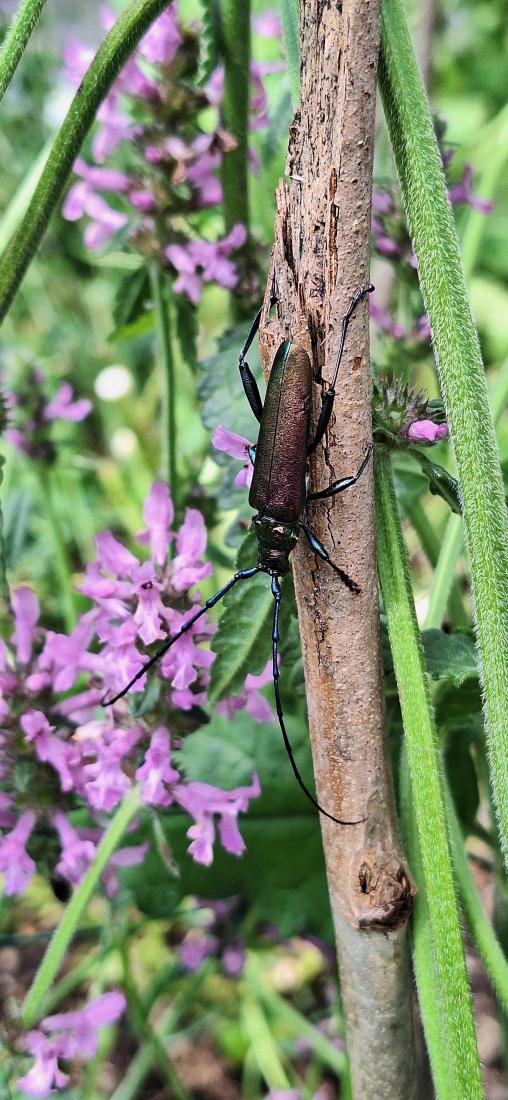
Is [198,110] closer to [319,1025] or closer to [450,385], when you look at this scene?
[450,385]

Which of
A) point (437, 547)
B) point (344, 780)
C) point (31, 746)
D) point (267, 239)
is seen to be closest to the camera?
point (344, 780)

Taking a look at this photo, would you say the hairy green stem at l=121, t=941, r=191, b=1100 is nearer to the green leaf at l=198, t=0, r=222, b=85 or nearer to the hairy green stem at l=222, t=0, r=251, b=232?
the hairy green stem at l=222, t=0, r=251, b=232

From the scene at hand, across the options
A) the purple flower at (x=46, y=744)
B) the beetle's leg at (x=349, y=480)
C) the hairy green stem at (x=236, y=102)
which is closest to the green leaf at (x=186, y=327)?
the hairy green stem at (x=236, y=102)

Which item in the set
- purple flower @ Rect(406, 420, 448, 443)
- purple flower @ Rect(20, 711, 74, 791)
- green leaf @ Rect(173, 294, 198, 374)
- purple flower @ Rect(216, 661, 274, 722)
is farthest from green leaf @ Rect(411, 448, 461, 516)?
green leaf @ Rect(173, 294, 198, 374)

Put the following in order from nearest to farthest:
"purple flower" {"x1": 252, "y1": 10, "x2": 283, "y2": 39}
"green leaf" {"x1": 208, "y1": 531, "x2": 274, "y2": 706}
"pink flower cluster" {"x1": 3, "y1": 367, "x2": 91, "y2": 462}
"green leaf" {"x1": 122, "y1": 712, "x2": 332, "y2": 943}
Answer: "green leaf" {"x1": 208, "y1": 531, "x2": 274, "y2": 706}
"green leaf" {"x1": 122, "y1": 712, "x2": 332, "y2": 943}
"purple flower" {"x1": 252, "y1": 10, "x2": 283, "y2": 39}
"pink flower cluster" {"x1": 3, "y1": 367, "x2": 91, "y2": 462}

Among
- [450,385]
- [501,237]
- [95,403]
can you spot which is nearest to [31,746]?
[450,385]

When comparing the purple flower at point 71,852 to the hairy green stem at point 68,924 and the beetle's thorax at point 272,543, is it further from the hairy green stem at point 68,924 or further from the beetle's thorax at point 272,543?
the beetle's thorax at point 272,543
